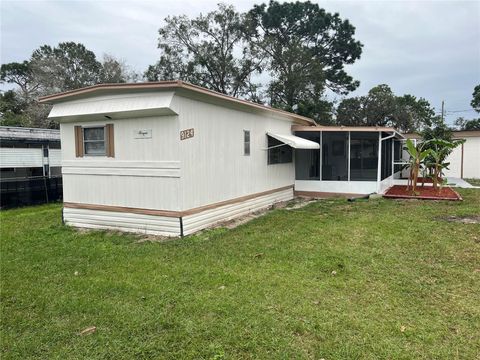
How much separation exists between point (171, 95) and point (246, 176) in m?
3.48

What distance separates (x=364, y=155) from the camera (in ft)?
38.7

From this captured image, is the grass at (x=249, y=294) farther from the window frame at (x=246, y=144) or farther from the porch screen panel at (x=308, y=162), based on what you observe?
the porch screen panel at (x=308, y=162)

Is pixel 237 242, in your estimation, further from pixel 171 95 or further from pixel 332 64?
pixel 332 64

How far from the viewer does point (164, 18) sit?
28.0m

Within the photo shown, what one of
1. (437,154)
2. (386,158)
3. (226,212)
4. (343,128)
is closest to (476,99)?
(386,158)

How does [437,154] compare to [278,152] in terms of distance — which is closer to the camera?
[278,152]

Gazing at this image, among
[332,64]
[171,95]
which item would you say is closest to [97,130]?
[171,95]

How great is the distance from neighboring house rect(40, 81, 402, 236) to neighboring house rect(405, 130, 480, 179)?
14.5m

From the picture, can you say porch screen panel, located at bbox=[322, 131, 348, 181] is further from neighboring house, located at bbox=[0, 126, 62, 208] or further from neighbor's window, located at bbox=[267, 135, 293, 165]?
neighboring house, located at bbox=[0, 126, 62, 208]

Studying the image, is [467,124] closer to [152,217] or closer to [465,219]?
[465,219]

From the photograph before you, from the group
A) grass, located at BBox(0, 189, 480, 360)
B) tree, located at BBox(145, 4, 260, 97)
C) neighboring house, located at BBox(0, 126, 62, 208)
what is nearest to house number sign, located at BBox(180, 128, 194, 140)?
grass, located at BBox(0, 189, 480, 360)

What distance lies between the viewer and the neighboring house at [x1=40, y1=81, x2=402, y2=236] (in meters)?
6.69

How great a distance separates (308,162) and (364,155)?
1.95 m

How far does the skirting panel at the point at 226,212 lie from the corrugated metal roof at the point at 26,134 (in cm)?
773
